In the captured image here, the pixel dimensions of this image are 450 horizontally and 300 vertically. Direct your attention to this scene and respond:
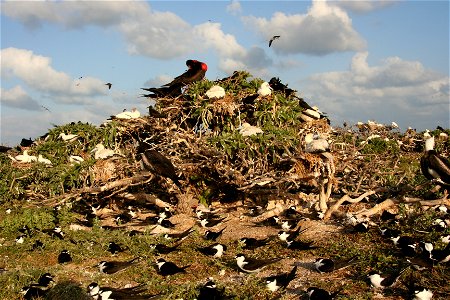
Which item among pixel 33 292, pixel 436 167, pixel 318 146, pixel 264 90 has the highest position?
pixel 264 90

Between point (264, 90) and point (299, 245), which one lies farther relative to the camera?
point (264, 90)

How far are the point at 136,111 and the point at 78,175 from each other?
2602 millimetres

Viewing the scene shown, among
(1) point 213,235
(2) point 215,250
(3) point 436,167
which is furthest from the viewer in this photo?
(1) point 213,235

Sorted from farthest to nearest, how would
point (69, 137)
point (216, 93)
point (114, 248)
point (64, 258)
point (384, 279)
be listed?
point (69, 137) < point (216, 93) < point (114, 248) < point (64, 258) < point (384, 279)

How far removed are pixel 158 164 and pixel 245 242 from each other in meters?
2.77

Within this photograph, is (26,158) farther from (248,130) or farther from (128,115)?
(248,130)

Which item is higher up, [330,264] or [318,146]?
[318,146]

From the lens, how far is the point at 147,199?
12.3 m

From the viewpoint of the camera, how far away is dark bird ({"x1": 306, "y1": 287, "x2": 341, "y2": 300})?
6118mm

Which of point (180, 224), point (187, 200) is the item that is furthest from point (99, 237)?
point (187, 200)

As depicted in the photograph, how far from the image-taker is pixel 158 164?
34.1ft

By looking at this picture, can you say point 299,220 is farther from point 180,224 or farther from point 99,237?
point 99,237

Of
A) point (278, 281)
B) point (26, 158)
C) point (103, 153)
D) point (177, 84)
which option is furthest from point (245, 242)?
point (26, 158)

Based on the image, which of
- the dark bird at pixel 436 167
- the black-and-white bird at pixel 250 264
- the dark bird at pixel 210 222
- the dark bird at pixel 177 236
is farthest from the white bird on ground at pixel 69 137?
the dark bird at pixel 436 167
